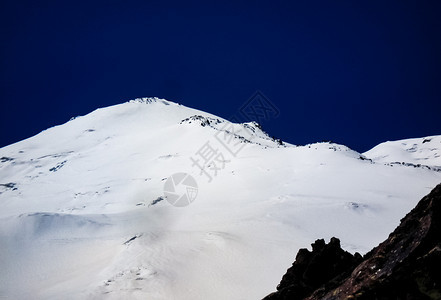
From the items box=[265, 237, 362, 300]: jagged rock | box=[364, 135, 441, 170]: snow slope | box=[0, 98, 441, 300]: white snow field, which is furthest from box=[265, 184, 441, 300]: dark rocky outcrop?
box=[364, 135, 441, 170]: snow slope

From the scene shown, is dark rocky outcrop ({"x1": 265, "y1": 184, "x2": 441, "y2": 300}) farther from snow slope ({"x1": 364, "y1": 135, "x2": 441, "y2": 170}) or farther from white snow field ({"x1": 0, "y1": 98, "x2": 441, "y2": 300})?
snow slope ({"x1": 364, "y1": 135, "x2": 441, "y2": 170})

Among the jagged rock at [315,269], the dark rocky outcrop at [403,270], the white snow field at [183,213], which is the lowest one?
the dark rocky outcrop at [403,270]

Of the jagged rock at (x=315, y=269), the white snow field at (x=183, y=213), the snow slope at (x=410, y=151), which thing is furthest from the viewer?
the snow slope at (x=410, y=151)

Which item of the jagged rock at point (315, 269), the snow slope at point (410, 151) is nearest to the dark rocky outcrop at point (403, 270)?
the jagged rock at point (315, 269)

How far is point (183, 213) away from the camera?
34.6 meters

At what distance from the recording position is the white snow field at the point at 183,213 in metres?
22.4

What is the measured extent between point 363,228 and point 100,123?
64711mm

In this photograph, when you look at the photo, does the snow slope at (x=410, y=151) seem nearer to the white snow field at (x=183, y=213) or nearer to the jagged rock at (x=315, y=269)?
the white snow field at (x=183, y=213)

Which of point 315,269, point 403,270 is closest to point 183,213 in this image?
point 315,269

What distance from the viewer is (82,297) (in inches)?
808

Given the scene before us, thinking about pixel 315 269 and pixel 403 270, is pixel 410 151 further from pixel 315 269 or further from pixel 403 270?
pixel 403 270

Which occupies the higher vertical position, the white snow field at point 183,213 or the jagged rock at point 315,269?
the white snow field at point 183,213

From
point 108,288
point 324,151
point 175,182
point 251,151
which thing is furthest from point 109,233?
point 324,151

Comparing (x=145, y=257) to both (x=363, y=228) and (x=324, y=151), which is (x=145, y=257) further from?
(x=324, y=151)
